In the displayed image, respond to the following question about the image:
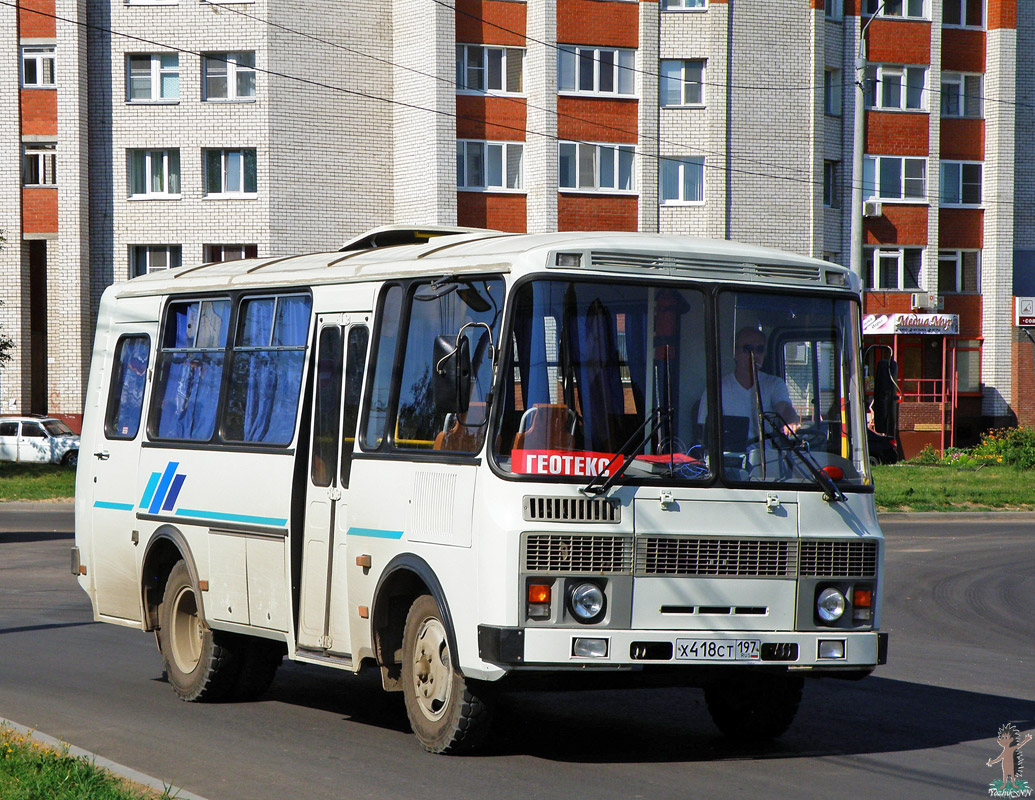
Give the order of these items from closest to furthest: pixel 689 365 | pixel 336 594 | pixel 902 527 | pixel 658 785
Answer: pixel 658 785 < pixel 689 365 < pixel 336 594 < pixel 902 527

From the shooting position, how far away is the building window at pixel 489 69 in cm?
4306

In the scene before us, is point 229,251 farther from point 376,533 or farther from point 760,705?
point 760,705

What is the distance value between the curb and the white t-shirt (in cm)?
316

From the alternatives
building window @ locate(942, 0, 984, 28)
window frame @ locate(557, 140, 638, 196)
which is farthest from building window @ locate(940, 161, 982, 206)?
window frame @ locate(557, 140, 638, 196)

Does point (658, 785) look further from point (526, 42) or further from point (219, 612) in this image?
point (526, 42)

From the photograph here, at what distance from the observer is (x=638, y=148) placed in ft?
144

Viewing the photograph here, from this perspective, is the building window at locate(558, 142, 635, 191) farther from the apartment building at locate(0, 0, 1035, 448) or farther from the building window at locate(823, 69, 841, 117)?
the building window at locate(823, 69, 841, 117)

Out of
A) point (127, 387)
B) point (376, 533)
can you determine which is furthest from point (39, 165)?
point (376, 533)

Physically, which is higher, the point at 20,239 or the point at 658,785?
the point at 20,239

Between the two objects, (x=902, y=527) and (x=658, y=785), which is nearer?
(x=658, y=785)

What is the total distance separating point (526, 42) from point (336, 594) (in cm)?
3600

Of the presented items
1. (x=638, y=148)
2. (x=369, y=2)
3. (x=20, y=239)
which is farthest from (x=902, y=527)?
(x=20, y=239)

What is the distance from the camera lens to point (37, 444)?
4272 cm

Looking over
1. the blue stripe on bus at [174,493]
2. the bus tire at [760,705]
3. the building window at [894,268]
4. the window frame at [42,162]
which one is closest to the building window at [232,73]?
the window frame at [42,162]
